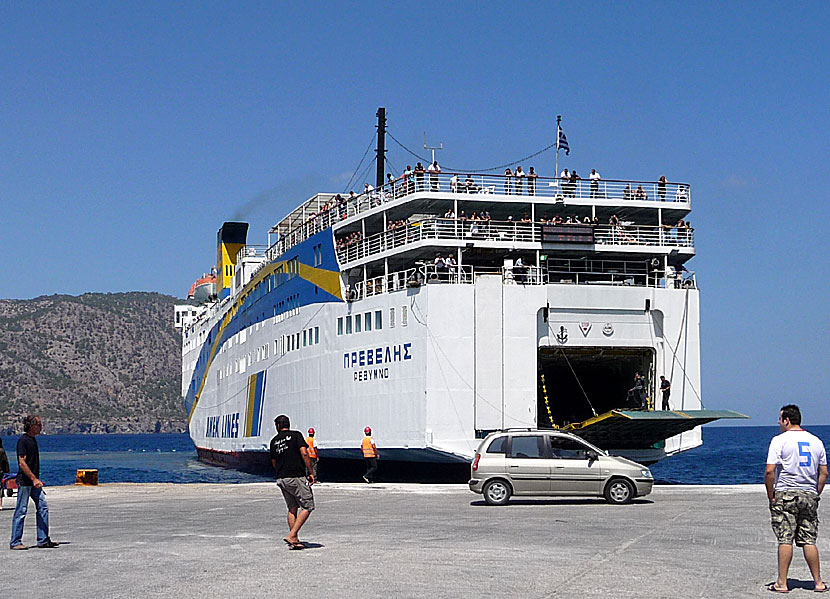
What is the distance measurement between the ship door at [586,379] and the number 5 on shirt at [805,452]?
2039cm

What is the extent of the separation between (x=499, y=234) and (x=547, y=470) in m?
13.3

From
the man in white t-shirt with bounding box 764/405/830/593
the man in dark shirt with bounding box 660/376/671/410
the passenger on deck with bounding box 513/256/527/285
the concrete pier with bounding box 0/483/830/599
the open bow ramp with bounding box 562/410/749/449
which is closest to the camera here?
the man in white t-shirt with bounding box 764/405/830/593

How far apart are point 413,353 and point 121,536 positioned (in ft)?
55.4

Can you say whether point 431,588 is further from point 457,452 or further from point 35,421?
point 457,452

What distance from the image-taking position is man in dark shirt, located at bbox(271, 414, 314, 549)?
541 inches

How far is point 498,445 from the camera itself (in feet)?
70.3

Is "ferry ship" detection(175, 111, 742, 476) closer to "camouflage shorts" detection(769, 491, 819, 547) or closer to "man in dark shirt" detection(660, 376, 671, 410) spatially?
"man in dark shirt" detection(660, 376, 671, 410)

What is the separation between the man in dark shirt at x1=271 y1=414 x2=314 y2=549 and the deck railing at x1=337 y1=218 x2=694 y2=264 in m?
19.3

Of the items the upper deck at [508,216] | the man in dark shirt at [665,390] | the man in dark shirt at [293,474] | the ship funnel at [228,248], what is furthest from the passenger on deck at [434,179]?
the ship funnel at [228,248]

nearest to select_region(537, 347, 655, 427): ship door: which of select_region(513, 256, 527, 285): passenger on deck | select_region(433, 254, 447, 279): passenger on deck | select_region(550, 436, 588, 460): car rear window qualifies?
select_region(513, 256, 527, 285): passenger on deck

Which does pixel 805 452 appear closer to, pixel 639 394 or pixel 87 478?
pixel 639 394

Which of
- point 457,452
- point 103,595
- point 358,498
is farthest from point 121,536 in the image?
point 457,452

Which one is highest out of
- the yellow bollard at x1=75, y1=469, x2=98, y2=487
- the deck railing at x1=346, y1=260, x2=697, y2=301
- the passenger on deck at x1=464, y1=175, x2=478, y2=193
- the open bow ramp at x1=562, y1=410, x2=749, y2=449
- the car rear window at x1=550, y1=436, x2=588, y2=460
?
the passenger on deck at x1=464, y1=175, x2=478, y2=193

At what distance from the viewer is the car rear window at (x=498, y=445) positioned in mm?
21375
